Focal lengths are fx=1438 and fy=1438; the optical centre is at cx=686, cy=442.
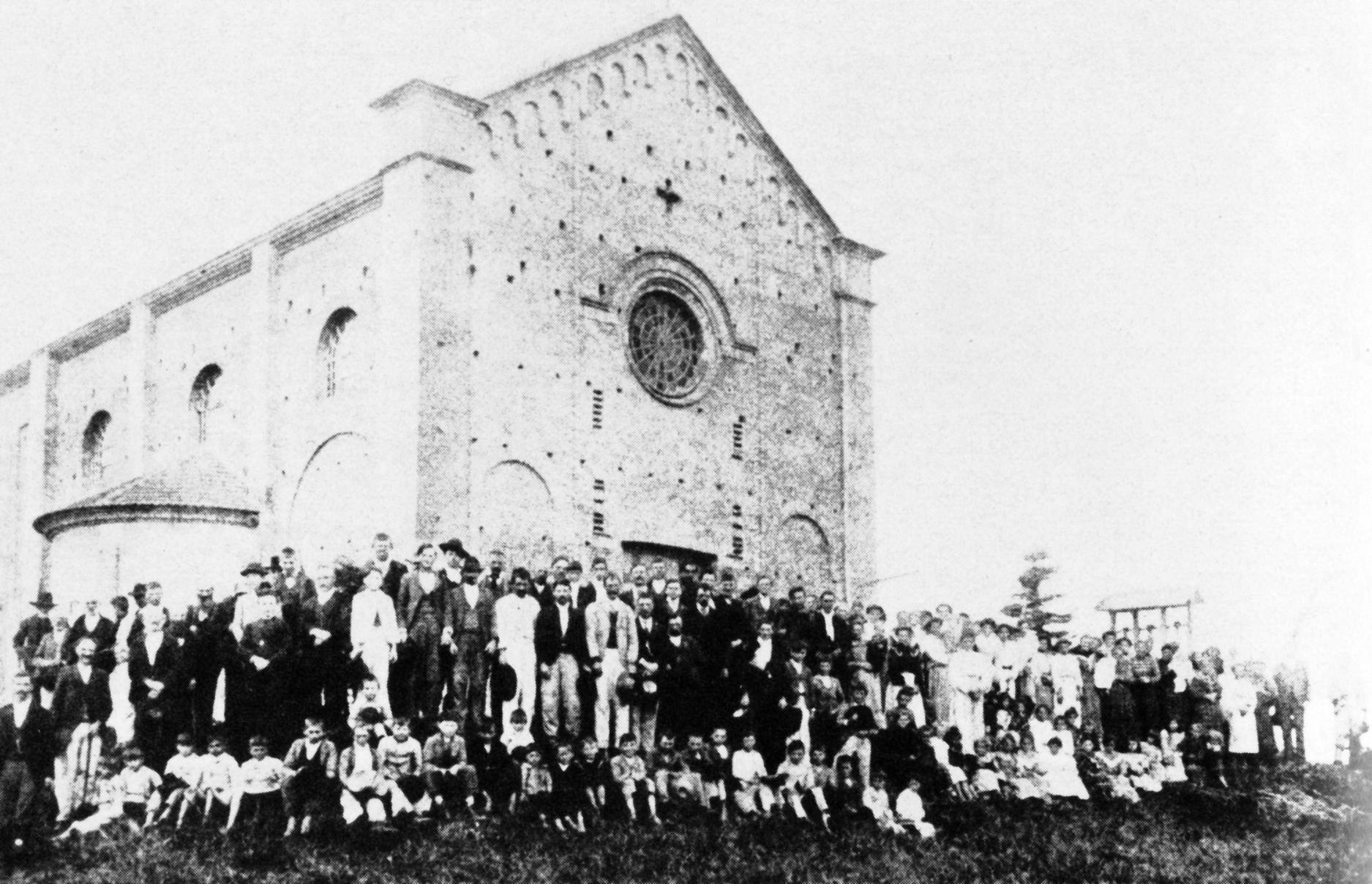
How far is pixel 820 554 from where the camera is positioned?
2777 cm

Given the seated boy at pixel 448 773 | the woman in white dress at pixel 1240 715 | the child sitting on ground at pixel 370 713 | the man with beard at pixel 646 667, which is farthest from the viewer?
the woman in white dress at pixel 1240 715

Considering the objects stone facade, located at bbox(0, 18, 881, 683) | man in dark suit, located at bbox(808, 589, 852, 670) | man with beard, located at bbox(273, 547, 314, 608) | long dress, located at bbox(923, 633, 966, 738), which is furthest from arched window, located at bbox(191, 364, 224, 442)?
long dress, located at bbox(923, 633, 966, 738)

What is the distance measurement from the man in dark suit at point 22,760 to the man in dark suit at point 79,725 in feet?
0.66

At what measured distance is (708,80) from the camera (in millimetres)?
27359

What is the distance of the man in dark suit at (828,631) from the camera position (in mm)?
16766

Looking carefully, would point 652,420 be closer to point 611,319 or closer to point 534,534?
point 611,319

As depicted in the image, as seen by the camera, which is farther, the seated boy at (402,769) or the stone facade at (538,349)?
the stone facade at (538,349)

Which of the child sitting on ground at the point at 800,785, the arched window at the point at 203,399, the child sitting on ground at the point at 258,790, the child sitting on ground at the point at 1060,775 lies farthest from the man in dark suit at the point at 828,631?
the arched window at the point at 203,399

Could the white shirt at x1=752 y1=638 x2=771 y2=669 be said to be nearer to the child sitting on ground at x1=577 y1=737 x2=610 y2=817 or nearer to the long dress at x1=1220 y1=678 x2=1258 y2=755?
the child sitting on ground at x1=577 y1=737 x2=610 y2=817

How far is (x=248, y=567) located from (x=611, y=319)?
1114 centimetres

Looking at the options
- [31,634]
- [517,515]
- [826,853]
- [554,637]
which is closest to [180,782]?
[31,634]

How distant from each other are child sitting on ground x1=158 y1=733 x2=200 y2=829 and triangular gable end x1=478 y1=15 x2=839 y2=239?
1306 cm

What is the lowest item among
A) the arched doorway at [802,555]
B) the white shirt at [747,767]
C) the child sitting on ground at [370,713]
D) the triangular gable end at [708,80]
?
the white shirt at [747,767]

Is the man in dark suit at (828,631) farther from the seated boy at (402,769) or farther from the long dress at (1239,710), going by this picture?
the long dress at (1239,710)
